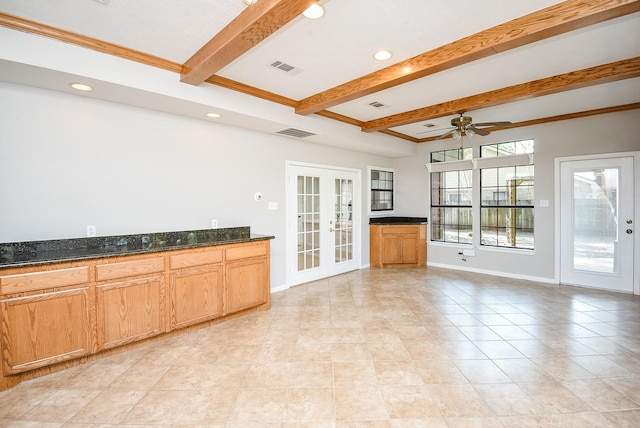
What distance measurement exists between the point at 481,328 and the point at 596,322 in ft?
4.55

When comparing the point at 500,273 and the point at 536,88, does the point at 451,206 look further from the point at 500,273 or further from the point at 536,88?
the point at 536,88

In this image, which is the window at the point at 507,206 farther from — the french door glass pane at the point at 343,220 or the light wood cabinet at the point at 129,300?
the light wood cabinet at the point at 129,300

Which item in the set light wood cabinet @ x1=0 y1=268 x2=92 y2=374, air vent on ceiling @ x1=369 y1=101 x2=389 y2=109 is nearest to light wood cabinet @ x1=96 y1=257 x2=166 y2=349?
light wood cabinet @ x1=0 y1=268 x2=92 y2=374

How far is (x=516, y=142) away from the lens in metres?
5.29

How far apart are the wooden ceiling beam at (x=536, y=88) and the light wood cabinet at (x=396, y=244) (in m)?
2.39

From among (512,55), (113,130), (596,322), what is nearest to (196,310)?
(113,130)

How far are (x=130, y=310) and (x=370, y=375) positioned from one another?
2.23 metres

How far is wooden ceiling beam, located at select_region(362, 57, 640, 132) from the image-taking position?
294 centimetres

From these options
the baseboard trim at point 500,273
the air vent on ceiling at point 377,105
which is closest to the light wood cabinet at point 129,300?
the air vent on ceiling at point 377,105

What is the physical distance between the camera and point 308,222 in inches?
200

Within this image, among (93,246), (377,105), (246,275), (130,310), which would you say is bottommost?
(130,310)

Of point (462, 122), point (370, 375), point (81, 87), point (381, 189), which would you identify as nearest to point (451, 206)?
point (381, 189)

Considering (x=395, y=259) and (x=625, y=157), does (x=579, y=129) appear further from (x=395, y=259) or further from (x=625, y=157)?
(x=395, y=259)

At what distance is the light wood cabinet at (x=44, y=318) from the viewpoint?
7.07 ft
